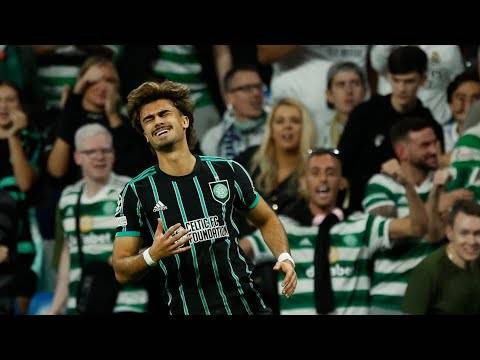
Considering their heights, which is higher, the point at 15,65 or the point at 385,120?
the point at 15,65

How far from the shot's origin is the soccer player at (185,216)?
4.75 metres

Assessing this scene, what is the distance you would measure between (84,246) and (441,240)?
7.31 feet

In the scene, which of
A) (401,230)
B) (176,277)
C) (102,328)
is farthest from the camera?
(401,230)

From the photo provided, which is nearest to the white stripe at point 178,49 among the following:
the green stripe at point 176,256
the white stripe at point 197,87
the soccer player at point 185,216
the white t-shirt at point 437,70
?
the white stripe at point 197,87

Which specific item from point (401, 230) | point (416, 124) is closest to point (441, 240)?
point (401, 230)

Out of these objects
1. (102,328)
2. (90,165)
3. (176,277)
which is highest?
(90,165)

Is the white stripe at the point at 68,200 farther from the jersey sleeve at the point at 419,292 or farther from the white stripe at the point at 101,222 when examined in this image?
the jersey sleeve at the point at 419,292

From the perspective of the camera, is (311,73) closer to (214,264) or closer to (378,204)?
(378,204)

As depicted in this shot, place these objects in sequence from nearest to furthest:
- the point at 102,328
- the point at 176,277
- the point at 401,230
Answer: the point at 176,277 < the point at 102,328 < the point at 401,230

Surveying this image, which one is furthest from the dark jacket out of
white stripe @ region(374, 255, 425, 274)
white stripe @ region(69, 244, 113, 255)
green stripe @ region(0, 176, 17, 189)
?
green stripe @ region(0, 176, 17, 189)

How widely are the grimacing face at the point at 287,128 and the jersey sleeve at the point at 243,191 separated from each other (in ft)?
7.17

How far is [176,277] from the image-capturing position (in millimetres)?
4805

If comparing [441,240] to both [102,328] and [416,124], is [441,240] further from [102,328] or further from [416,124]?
[102,328]

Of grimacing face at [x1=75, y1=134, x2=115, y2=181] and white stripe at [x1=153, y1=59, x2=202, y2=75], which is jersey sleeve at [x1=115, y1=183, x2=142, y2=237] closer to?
grimacing face at [x1=75, y1=134, x2=115, y2=181]
